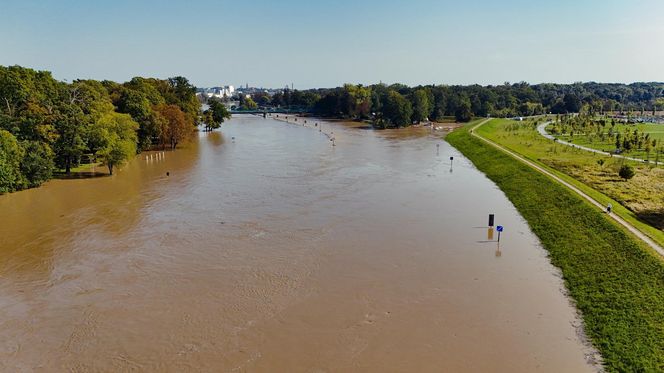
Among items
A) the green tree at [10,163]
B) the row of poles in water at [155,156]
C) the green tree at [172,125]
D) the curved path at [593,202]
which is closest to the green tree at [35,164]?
the green tree at [10,163]

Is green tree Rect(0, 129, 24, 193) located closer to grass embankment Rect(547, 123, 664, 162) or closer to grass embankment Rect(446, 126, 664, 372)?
grass embankment Rect(446, 126, 664, 372)

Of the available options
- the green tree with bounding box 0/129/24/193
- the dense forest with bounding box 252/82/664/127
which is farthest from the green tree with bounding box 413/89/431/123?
the green tree with bounding box 0/129/24/193

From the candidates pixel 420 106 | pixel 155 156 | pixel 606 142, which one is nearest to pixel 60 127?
pixel 155 156

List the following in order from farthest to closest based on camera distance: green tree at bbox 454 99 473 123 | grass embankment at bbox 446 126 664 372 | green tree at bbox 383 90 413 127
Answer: green tree at bbox 454 99 473 123 < green tree at bbox 383 90 413 127 < grass embankment at bbox 446 126 664 372

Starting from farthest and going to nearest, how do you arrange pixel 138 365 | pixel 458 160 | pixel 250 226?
pixel 458 160
pixel 250 226
pixel 138 365

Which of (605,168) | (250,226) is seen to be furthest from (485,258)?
(605,168)

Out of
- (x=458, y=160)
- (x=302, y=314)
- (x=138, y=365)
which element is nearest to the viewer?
(x=138, y=365)

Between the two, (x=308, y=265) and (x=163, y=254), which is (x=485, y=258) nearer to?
(x=308, y=265)
